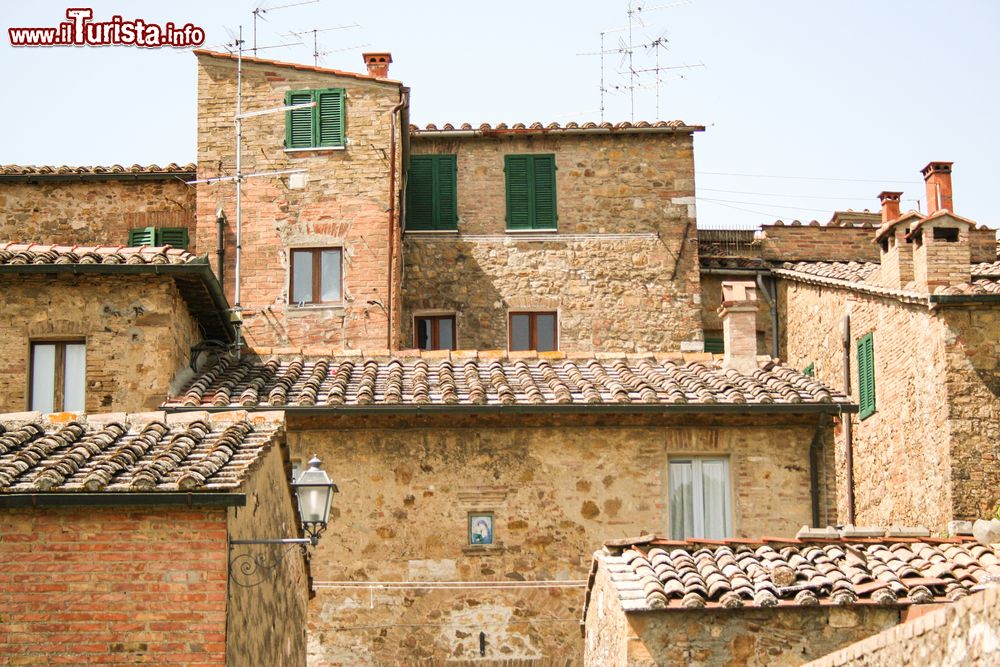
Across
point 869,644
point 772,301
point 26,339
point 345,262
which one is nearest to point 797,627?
point 869,644

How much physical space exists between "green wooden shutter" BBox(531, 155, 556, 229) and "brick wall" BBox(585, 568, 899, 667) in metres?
15.0

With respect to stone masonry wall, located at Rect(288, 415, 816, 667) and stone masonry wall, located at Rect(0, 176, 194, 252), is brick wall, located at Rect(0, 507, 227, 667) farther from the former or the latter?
stone masonry wall, located at Rect(0, 176, 194, 252)

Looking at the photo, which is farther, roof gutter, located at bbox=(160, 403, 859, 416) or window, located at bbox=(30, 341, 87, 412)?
window, located at bbox=(30, 341, 87, 412)

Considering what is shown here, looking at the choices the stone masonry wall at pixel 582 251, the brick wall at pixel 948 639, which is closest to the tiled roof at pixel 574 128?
the stone masonry wall at pixel 582 251

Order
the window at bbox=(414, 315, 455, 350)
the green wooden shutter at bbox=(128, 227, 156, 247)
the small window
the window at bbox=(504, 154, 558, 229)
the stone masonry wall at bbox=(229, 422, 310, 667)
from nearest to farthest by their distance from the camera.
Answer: the stone masonry wall at bbox=(229, 422, 310, 667), the small window, the green wooden shutter at bbox=(128, 227, 156, 247), the window at bbox=(414, 315, 455, 350), the window at bbox=(504, 154, 558, 229)

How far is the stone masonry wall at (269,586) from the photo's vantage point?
11484 mm

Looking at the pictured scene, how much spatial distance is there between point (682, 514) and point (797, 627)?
17.9 ft

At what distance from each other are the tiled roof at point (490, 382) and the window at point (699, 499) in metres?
0.83

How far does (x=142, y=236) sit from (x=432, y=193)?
16.2ft

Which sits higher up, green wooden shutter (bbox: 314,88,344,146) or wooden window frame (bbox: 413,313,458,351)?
green wooden shutter (bbox: 314,88,344,146)

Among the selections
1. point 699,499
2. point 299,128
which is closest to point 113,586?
point 699,499

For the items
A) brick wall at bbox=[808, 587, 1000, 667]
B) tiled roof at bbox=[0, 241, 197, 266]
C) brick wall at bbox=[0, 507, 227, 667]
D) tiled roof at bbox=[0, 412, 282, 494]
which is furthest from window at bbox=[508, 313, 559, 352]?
brick wall at bbox=[808, 587, 1000, 667]

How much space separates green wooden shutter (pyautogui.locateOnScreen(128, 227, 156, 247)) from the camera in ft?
87.8

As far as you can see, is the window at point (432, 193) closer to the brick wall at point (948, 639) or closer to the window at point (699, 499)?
the window at point (699, 499)
